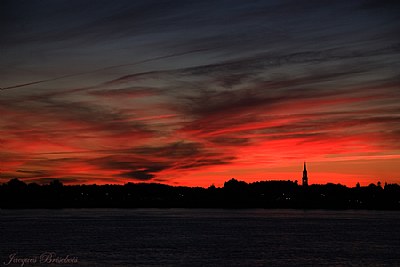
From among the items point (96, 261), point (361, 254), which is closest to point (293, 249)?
point (361, 254)

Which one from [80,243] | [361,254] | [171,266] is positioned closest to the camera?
[171,266]

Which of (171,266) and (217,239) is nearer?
(171,266)

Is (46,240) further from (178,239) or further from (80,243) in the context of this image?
(178,239)

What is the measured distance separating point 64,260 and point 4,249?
2213 centimetres

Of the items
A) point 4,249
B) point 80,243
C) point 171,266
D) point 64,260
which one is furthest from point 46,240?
point 171,266

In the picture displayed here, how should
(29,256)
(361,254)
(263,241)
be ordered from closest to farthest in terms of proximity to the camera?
(29,256)
(361,254)
(263,241)

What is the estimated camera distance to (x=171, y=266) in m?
77.1

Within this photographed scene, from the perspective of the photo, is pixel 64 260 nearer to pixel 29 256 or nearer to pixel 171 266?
pixel 29 256

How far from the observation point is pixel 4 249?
9731cm

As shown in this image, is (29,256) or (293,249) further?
(293,249)

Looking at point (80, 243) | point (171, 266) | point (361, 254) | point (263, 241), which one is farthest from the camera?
point (263, 241)

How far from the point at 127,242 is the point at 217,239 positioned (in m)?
21.2

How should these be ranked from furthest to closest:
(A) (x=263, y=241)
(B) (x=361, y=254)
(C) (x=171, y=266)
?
(A) (x=263, y=241)
(B) (x=361, y=254)
(C) (x=171, y=266)

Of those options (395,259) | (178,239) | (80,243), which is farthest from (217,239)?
(395,259)
